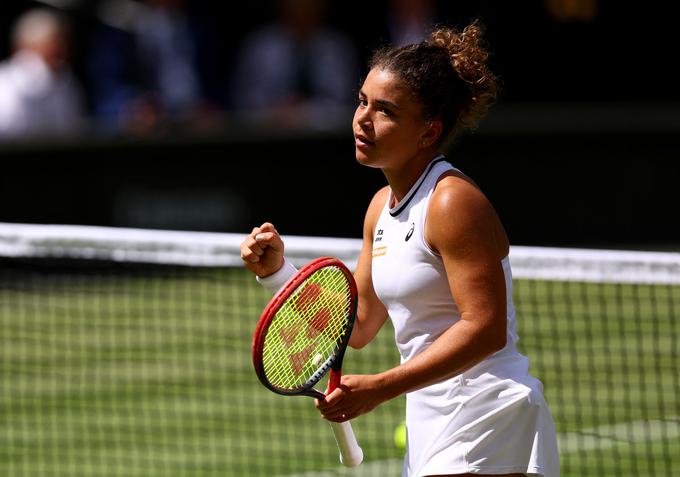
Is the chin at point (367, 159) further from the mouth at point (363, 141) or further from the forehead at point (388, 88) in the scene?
the forehead at point (388, 88)

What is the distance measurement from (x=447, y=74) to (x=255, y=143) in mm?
9721

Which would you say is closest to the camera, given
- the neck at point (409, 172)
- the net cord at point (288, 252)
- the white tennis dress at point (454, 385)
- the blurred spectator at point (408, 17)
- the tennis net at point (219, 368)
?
the white tennis dress at point (454, 385)

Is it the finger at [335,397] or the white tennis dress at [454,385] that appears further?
the white tennis dress at [454,385]

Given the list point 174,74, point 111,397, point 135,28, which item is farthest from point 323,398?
point 135,28

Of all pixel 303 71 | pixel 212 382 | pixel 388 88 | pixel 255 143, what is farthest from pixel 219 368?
pixel 388 88

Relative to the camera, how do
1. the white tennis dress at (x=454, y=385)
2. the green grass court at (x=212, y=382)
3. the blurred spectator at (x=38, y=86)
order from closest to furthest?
1. the white tennis dress at (x=454, y=385)
2. the green grass court at (x=212, y=382)
3. the blurred spectator at (x=38, y=86)

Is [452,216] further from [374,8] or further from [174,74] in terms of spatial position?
[374,8]

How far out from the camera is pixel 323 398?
339 centimetres

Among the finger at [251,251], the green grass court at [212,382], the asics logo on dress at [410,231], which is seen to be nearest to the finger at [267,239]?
the finger at [251,251]

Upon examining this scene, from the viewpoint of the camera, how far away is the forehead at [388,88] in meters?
3.59

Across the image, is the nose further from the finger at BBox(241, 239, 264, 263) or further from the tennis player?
the finger at BBox(241, 239, 264, 263)

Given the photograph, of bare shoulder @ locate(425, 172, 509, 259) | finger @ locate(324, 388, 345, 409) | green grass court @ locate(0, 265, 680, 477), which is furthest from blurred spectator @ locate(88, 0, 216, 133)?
finger @ locate(324, 388, 345, 409)

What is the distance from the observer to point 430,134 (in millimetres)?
3654

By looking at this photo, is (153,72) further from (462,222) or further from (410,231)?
(462,222)
